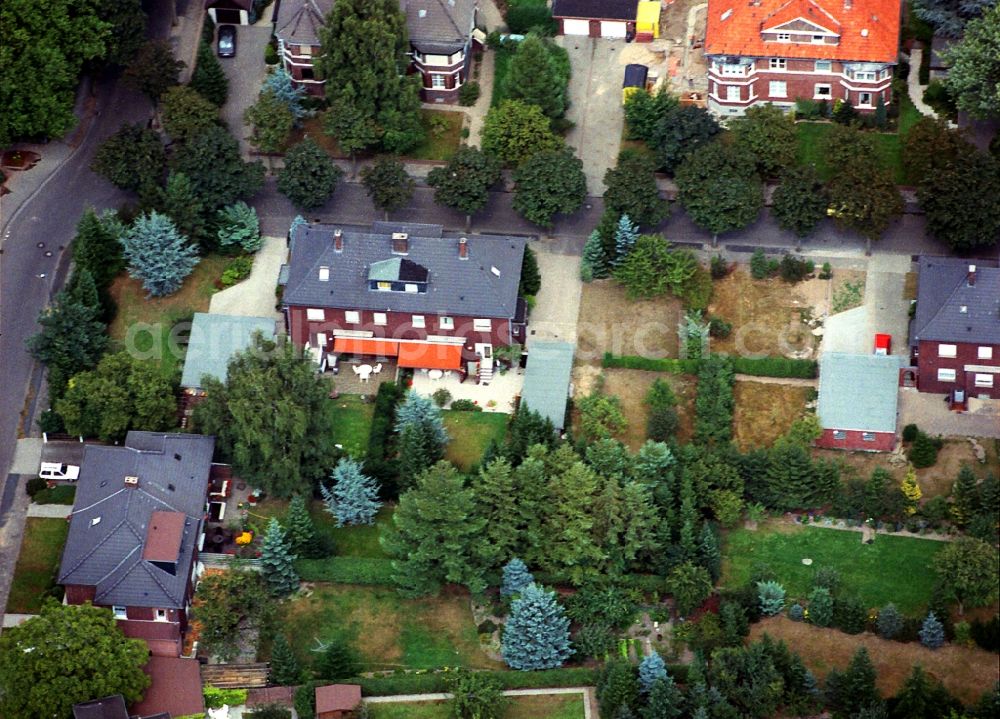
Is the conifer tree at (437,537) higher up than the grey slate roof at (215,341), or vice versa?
the grey slate roof at (215,341)

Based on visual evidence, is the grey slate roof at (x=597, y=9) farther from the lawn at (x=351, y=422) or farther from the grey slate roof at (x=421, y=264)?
the lawn at (x=351, y=422)

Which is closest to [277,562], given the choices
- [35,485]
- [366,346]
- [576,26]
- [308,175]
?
[35,485]

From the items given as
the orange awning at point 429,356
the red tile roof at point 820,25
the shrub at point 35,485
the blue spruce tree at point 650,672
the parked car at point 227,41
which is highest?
the red tile roof at point 820,25

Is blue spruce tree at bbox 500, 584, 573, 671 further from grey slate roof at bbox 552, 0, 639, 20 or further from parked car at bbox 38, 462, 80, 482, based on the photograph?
grey slate roof at bbox 552, 0, 639, 20

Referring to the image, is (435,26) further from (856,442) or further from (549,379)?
(856,442)

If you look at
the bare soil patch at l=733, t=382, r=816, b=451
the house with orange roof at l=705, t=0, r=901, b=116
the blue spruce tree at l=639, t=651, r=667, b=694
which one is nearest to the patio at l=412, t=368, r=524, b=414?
the bare soil patch at l=733, t=382, r=816, b=451

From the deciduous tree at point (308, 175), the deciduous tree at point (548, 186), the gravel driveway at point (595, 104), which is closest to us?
the deciduous tree at point (548, 186)

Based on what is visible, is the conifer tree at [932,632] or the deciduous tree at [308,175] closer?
the conifer tree at [932,632]

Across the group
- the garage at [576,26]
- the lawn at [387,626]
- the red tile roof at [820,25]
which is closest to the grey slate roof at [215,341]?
the lawn at [387,626]
